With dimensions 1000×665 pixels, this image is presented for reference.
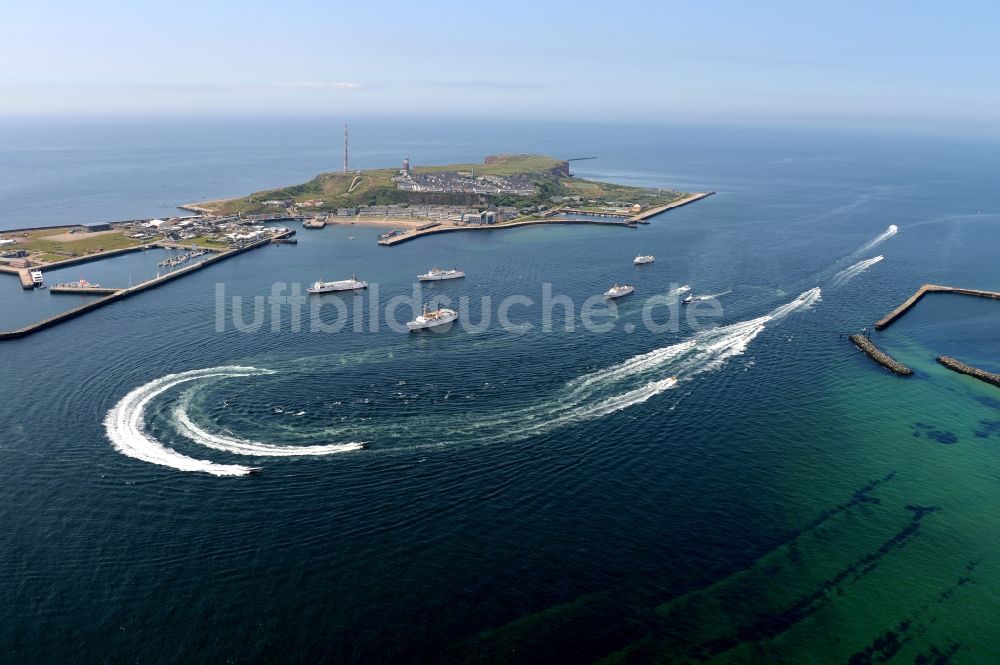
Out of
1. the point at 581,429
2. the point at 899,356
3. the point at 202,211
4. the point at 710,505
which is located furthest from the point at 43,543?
the point at 202,211

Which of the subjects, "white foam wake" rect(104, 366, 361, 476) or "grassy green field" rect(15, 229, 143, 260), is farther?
"grassy green field" rect(15, 229, 143, 260)

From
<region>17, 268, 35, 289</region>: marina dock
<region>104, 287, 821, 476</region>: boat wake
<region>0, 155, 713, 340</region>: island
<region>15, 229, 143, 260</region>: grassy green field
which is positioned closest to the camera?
<region>104, 287, 821, 476</region>: boat wake

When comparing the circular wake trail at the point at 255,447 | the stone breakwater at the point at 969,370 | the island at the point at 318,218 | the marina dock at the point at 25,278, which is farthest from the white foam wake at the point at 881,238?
the marina dock at the point at 25,278

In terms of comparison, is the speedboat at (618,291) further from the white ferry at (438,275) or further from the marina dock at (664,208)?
the marina dock at (664,208)

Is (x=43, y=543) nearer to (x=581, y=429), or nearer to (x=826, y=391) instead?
(x=581, y=429)

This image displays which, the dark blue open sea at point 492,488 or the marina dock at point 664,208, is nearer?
the dark blue open sea at point 492,488

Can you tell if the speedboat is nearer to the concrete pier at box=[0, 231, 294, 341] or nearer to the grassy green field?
the concrete pier at box=[0, 231, 294, 341]

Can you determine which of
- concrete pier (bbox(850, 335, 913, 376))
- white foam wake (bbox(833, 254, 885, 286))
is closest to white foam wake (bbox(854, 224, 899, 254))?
white foam wake (bbox(833, 254, 885, 286))
